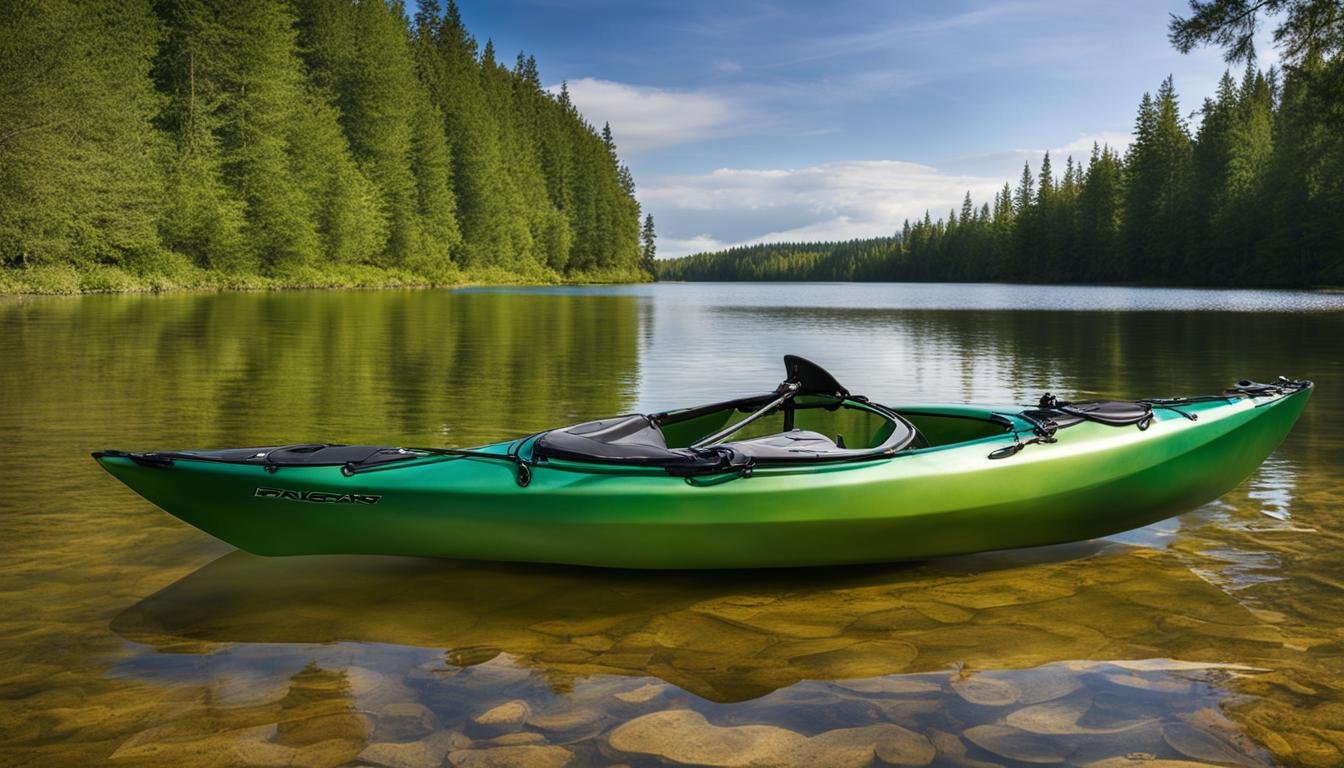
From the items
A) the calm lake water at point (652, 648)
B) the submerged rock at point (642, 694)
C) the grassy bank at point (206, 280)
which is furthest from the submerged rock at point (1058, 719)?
the grassy bank at point (206, 280)

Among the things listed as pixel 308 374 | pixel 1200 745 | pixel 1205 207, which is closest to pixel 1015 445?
pixel 1200 745

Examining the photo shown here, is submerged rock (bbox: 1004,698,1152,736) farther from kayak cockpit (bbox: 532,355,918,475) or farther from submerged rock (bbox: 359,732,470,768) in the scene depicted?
submerged rock (bbox: 359,732,470,768)

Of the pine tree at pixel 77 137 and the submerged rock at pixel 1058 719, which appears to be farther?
the pine tree at pixel 77 137

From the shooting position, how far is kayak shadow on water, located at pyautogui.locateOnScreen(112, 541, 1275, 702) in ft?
13.5

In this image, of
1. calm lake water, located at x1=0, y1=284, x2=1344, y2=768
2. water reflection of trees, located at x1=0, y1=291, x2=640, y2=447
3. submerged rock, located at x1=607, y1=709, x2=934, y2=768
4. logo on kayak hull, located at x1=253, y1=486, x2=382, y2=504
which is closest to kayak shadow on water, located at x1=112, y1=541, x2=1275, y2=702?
calm lake water, located at x1=0, y1=284, x2=1344, y2=768

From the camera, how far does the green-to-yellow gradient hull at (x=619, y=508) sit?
4781 mm

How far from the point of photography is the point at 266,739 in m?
3.35

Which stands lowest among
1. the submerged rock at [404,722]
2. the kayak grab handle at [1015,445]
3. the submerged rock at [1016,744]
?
the submerged rock at [1016,744]

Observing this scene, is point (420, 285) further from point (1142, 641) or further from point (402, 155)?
point (1142, 641)

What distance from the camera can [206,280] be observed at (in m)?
38.0

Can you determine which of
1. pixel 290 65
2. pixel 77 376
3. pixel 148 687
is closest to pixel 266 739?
pixel 148 687

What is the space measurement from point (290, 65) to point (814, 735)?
4424 centimetres

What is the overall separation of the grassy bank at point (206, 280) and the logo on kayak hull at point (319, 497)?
3097 centimetres

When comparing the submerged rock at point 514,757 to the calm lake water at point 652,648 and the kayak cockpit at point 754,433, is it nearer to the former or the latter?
the calm lake water at point 652,648
